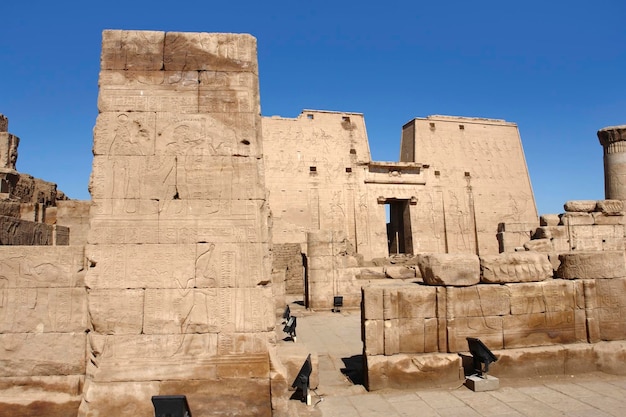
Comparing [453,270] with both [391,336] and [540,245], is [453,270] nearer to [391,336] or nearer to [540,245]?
[391,336]

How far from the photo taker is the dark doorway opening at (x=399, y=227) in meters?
24.3

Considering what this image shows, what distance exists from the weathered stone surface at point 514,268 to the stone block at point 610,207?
1193 centimetres

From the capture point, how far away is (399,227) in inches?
1027

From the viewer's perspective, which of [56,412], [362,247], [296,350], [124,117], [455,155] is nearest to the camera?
[56,412]

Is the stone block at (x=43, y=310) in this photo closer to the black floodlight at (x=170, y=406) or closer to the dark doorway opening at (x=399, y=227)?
the black floodlight at (x=170, y=406)

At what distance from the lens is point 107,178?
14.6 ft

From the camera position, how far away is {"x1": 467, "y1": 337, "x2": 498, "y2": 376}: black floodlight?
514 centimetres

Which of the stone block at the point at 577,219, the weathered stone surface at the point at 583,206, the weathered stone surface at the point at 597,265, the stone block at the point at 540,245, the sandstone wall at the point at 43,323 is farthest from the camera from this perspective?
the weathered stone surface at the point at 583,206

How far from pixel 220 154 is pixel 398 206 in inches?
885

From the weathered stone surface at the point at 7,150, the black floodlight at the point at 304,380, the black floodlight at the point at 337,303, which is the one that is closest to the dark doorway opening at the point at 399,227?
the black floodlight at the point at 337,303

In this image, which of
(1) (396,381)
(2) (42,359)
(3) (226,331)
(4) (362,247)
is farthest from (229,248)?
(4) (362,247)

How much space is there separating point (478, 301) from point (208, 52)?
447 centimetres

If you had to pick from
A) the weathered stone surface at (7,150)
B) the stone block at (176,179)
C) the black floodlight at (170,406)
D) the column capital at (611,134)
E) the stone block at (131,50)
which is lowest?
the black floodlight at (170,406)

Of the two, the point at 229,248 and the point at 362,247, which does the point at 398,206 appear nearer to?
the point at 362,247
